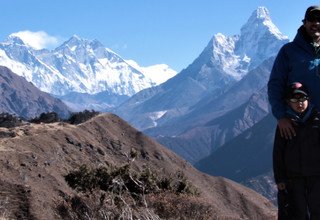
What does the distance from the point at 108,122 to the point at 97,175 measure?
132ft

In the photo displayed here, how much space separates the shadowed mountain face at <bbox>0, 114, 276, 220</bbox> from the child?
6.73 feet

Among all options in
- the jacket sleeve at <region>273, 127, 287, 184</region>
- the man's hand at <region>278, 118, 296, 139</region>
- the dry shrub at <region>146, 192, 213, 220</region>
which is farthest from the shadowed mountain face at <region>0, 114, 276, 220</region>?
the man's hand at <region>278, 118, 296, 139</region>

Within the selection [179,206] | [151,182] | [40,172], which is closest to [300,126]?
[179,206]

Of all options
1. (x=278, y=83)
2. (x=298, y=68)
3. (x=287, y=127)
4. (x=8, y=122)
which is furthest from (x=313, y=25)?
(x=8, y=122)

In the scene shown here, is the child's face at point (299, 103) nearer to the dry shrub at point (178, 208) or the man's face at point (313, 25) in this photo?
the man's face at point (313, 25)

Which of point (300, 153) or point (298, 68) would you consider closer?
point (300, 153)

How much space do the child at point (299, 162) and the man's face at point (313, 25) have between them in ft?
1.98

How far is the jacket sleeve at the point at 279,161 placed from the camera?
6.38 m

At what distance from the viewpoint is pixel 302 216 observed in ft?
20.6

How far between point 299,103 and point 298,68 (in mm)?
424

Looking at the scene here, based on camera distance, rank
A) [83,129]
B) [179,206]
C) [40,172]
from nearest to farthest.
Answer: [179,206] → [40,172] → [83,129]

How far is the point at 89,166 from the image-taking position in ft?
117

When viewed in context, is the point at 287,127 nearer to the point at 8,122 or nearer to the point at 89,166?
the point at 89,166

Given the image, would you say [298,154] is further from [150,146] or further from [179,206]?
[150,146]
